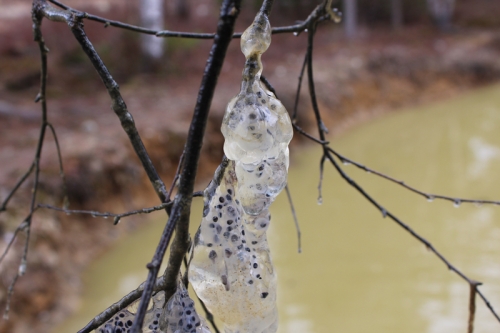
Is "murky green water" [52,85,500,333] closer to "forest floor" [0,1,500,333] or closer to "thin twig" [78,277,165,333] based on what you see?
"forest floor" [0,1,500,333]

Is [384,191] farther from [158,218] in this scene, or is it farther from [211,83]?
[211,83]

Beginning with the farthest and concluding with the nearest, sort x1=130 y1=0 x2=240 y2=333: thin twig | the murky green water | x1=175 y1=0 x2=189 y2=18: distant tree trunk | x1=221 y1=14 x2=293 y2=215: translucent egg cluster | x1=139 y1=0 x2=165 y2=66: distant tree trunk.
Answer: x1=175 y1=0 x2=189 y2=18: distant tree trunk → x1=139 y1=0 x2=165 y2=66: distant tree trunk → the murky green water → x1=221 y1=14 x2=293 y2=215: translucent egg cluster → x1=130 y1=0 x2=240 y2=333: thin twig

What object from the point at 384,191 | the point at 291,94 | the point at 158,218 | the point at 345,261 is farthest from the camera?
the point at 291,94

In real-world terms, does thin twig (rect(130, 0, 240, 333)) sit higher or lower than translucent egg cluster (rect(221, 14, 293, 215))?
lower

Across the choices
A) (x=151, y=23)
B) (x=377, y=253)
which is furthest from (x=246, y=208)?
(x=151, y=23)

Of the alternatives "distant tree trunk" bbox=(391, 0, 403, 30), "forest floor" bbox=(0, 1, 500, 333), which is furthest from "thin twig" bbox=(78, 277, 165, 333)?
"distant tree trunk" bbox=(391, 0, 403, 30)

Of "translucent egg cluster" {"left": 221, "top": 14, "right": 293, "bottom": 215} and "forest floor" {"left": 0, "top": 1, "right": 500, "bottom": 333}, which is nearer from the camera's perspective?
"translucent egg cluster" {"left": 221, "top": 14, "right": 293, "bottom": 215}

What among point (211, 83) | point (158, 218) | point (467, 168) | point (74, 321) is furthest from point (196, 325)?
point (467, 168)

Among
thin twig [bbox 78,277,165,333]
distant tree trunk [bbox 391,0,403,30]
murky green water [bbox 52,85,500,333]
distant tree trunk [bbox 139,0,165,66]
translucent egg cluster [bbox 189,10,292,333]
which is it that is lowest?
thin twig [bbox 78,277,165,333]
